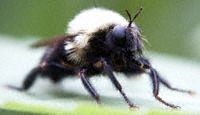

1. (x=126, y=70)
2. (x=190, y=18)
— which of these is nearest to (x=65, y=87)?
(x=126, y=70)

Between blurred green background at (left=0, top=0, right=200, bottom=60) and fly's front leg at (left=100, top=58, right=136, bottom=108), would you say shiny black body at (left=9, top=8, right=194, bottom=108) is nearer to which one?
fly's front leg at (left=100, top=58, right=136, bottom=108)

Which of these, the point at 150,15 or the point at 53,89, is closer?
the point at 53,89

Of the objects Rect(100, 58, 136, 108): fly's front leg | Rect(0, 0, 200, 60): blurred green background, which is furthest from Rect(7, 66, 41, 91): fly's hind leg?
Rect(0, 0, 200, 60): blurred green background

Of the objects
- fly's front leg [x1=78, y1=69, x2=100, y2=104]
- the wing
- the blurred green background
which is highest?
the blurred green background

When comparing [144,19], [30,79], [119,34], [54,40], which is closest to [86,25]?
[54,40]

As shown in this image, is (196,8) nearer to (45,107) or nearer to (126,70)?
(126,70)

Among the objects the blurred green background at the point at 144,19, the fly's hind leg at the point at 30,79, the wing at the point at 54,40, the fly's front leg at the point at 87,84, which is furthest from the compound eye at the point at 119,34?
the blurred green background at the point at 144,19
